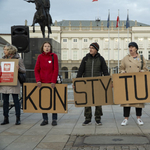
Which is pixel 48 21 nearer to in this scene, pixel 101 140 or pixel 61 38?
pixel 101 140

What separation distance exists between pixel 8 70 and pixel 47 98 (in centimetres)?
99

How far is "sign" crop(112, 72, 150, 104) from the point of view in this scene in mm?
5414

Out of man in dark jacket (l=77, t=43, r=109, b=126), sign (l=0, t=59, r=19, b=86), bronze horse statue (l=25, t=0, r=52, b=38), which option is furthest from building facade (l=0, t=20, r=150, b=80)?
man in dark jacket (l=77, t=43, r=109, b=126)

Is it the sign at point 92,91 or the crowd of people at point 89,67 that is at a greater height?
the crowd of people at point 89,67

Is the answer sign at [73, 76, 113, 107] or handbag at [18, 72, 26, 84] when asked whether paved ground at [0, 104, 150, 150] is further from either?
handbag at [18, 72, 26, 84]

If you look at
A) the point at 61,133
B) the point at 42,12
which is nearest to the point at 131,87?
the point at 61,133

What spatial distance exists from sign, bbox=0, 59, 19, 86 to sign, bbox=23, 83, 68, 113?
1.25 ft

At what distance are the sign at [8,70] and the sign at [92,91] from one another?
124cm

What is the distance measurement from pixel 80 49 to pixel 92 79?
65.4 meters

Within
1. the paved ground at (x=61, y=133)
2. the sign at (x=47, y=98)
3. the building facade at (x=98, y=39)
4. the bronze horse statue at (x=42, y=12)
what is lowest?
the paved ground at (x=61, y=133)

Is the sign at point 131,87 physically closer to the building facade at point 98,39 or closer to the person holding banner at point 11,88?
the person holding banner at point 11,88

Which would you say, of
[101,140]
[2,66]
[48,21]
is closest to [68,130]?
[101,140]

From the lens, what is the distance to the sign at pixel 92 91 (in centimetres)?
551

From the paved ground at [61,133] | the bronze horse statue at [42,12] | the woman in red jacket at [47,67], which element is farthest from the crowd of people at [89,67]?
the bronze horse statue at [42,12]
